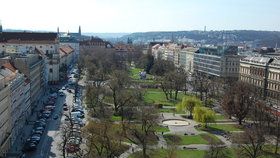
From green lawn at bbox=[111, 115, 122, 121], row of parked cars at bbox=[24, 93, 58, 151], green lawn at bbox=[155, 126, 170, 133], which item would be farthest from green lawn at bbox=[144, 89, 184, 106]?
green lawn at bbox=[155, 126, 170, 133]

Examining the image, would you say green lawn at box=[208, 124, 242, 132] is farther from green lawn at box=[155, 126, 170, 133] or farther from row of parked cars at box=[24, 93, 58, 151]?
row of parked cars at box=[24, 93, 58, 151]

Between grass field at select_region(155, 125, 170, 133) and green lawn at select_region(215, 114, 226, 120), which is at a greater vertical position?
grass field at select_region(155, 125, 170, 133)

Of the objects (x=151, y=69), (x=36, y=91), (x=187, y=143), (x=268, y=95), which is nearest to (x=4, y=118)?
(x=187, y=143)

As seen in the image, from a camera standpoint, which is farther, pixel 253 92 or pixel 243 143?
pixel 253 92

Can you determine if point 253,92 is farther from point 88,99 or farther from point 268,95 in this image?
point 88,99

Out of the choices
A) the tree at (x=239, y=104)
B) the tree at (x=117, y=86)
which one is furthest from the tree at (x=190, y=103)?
the tree at (x=117, y=86)

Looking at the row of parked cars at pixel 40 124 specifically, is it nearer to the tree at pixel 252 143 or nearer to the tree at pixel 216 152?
the tree at pixel 216 152
